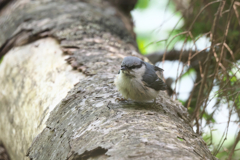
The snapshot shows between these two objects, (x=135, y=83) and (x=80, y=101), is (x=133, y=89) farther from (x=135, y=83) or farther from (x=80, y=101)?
(x=80, y=101)

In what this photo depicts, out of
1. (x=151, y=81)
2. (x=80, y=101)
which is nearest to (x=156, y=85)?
(x=151, y=81)

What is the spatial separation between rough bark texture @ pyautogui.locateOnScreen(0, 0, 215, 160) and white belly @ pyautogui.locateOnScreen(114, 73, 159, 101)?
67 millimetres

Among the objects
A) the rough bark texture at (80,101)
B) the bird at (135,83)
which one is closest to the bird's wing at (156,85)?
the bird at (135,83)

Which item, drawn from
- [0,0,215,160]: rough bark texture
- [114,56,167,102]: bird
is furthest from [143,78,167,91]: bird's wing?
[0,0,215,160]: rough bark texture

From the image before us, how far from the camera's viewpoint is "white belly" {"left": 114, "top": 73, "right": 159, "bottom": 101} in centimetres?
196

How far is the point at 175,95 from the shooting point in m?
2.45

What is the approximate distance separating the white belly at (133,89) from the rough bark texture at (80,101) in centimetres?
7

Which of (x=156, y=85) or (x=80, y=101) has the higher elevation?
(x=156, y=85)

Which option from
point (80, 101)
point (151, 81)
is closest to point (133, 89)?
point (151, 81)

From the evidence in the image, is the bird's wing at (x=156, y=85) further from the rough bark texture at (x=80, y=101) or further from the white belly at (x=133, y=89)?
the rough bark texture at (x=80, y=101)

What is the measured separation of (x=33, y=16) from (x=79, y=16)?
2.02 ft

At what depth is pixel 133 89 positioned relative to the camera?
6.49ft

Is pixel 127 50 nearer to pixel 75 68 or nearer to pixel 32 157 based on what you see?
pixel 75 68

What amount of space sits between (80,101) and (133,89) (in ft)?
1.44
